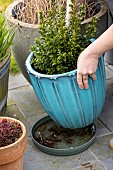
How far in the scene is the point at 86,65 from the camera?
2.90 m

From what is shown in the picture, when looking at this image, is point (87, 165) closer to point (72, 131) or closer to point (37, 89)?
point (72, 131)

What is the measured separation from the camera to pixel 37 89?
3.19 metres

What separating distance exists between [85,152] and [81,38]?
0.82 metres

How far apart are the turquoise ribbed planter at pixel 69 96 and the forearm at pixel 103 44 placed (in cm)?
22

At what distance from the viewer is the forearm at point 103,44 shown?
280 centimetres

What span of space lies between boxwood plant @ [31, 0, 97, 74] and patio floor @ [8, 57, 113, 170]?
2.03 ft

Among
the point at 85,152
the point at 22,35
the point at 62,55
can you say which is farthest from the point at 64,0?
the point at 85,152

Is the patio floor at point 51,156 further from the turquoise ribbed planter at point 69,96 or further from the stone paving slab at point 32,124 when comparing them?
the turquoise ribbed planter at point 69,96

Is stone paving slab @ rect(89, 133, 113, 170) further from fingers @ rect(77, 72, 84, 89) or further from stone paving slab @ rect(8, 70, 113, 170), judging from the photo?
fingers @ rect(77, 72, 84, 89)

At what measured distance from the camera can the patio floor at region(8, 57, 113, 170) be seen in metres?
3.16

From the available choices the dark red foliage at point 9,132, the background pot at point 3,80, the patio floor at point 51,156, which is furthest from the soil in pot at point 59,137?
the dark red foliage at point 9,132

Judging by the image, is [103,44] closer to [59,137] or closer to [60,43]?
[60,43]

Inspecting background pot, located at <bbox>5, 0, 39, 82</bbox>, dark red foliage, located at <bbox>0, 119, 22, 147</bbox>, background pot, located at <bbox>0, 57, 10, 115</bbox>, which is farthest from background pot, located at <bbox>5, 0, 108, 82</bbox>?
dark red foliage, located at <bbox>0, 119, 22, 147</bbox>

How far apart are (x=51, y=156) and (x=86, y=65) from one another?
78 cm
